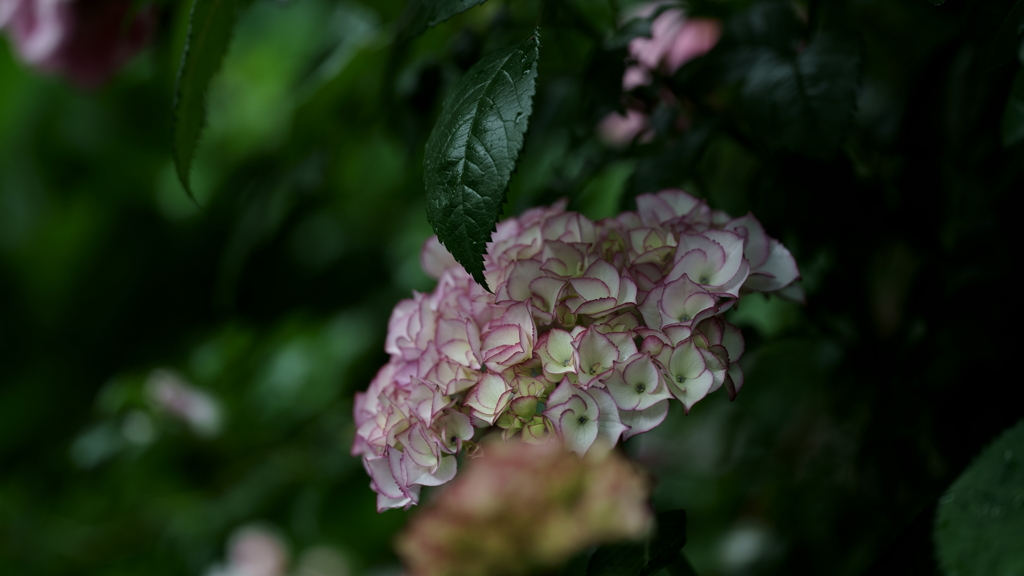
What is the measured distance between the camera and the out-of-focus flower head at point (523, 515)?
23 centimetres

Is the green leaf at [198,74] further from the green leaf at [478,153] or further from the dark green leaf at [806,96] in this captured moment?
the dark green leaf at [806,96]

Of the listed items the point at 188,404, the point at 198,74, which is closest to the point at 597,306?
the point at 198,74

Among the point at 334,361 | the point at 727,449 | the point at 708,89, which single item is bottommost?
the point at 727,449

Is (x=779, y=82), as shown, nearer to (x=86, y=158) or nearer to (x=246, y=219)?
(x=246, y=219)

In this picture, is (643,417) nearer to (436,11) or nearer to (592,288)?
(592,288)

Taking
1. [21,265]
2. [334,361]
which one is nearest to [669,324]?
[334,361]

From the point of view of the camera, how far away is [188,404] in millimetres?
996

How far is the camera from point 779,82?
1.31 ft

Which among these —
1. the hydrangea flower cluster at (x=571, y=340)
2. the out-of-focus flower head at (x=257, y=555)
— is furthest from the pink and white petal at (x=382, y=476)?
the out-of-focus flower head at (x=257, y=555)

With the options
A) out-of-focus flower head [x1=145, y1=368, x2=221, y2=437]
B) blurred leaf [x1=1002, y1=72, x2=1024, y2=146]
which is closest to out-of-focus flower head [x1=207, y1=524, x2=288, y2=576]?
out-of-focus flower head [x1=145, y1=368, x2=221, y2=437]

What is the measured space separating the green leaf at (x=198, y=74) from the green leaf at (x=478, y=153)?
0.15 metres

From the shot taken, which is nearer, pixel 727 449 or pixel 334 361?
pixel 727 449

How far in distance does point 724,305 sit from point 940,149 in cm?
24

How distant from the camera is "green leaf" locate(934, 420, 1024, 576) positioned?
0.30 m
